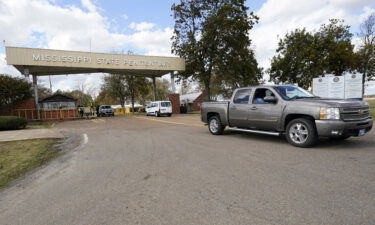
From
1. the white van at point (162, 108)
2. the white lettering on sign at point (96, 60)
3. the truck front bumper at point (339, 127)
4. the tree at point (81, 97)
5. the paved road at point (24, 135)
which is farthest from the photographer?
the tree at point (81, 97)

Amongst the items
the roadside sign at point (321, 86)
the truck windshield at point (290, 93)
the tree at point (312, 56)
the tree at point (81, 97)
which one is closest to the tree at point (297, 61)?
the tree at point (312, 56)

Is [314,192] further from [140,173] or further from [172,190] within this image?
[140,173]

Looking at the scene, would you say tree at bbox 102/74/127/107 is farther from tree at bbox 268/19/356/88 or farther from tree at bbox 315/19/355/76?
tree at bbox 315/19/355/76

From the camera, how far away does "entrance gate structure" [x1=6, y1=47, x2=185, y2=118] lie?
21.4 m

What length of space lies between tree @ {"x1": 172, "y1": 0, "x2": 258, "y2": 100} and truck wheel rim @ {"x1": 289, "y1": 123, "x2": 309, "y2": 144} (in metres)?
23.5

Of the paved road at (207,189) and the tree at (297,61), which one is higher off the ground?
the tree at (297,61)

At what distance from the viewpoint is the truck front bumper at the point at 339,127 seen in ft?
18.5

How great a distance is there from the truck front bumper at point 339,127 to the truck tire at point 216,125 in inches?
153

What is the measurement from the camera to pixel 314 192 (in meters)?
3.37

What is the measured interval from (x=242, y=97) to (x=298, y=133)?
A: 2513mm

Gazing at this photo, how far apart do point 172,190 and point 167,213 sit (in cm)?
76

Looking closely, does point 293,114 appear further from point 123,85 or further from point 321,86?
point 123,85

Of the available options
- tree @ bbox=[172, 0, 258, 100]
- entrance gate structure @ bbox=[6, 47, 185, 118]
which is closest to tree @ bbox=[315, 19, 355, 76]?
tree @ bbox=[172, 0, 258, 100]

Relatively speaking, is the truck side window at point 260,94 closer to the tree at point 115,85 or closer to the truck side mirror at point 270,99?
the truck side mirror at point 270,99
